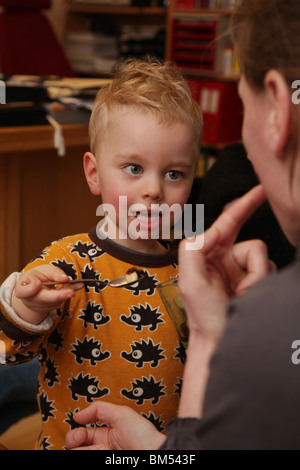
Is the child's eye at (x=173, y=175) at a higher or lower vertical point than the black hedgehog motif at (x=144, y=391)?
higher

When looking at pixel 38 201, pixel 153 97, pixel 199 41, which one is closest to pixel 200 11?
pixel 199 41

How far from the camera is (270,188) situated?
2.40ft

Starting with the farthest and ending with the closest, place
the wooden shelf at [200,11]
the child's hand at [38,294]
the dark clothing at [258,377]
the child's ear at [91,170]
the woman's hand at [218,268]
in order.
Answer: the wooden shelf at [200,11] < the child's ear at [91,170] < the child's hand at [38,294] < the woman's hand at [218,268] < the dark clothing at [258,377]

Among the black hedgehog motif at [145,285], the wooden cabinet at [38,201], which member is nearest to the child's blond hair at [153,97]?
the black hedgehog motif at [145,285]

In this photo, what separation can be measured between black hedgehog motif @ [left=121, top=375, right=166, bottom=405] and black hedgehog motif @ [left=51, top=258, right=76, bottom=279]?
23 cm

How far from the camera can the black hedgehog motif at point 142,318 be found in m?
1.08

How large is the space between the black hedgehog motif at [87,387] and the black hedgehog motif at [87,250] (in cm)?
22

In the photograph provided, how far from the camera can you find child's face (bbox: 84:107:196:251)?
1058 mm

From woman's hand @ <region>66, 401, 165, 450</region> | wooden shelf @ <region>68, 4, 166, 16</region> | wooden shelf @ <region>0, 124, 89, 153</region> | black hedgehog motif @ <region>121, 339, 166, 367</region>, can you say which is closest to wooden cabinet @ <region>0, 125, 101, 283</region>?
wooden shelf @ <region>0, 124, 89, 153</region>

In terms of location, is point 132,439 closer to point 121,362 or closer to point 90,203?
point 121,362

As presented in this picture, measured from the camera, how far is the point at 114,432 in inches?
37.4

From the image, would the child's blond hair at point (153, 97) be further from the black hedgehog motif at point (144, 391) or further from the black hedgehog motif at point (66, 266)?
the black hedgehog motif at point (144, 391)

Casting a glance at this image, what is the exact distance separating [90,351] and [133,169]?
34 centimetres

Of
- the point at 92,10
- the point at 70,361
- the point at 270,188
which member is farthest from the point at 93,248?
the point at 92,10
